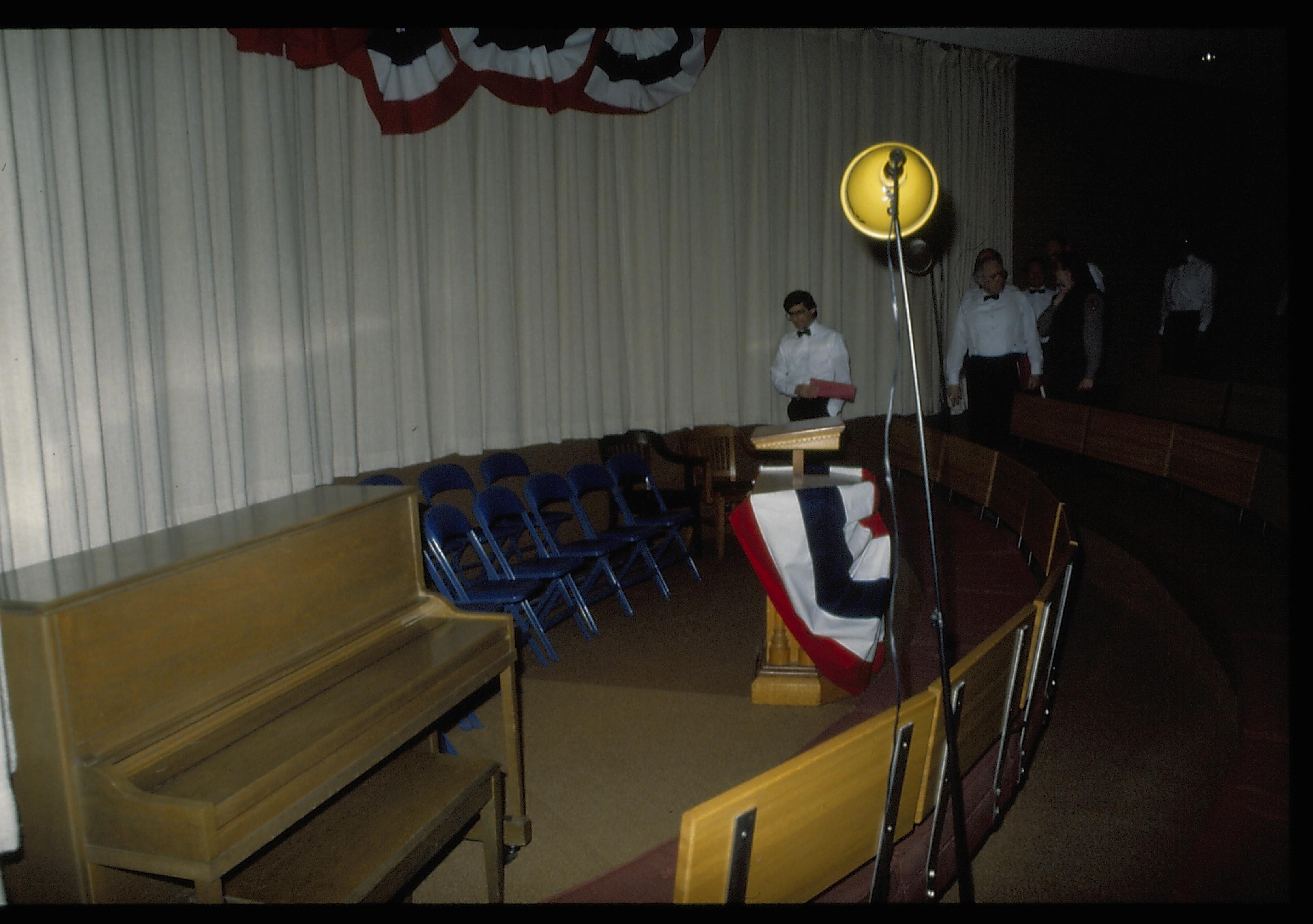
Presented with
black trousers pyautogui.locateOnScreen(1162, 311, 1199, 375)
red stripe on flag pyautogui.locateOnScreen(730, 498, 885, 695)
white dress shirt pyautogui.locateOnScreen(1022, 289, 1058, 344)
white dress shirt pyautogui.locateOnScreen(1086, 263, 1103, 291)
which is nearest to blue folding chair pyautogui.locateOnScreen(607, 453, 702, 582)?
Answer: red stripe on flag pyautogui.locateOnScreen(730, 498, 885, 695)

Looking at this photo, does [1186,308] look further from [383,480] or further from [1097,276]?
[383,480]

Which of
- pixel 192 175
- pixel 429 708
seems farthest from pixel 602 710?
pixel 192 175

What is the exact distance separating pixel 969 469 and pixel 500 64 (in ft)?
12.4

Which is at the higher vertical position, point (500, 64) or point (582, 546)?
point (500, 64)

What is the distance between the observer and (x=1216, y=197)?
35.8ft

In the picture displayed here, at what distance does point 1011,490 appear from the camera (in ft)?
15.6

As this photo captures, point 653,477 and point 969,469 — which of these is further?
point 653,477

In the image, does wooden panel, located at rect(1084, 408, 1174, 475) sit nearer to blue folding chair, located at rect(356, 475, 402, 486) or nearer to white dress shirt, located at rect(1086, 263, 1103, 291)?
white dress shirt, located at rect(1086, 263, 1103, 291)

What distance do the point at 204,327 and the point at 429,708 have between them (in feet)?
9.15

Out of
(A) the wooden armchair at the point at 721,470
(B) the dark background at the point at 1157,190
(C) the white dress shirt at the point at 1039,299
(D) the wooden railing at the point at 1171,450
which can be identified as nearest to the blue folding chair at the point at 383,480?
(A) the wooden armchair at the point at 721,470

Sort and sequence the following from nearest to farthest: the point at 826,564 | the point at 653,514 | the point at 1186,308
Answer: the point at 826,564 < the point at 653,514 < the point at 1186,308

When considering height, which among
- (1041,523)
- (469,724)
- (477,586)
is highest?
(1041,523)

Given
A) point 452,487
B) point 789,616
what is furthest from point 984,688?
point 452,487

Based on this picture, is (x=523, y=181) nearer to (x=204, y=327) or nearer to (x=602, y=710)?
(x=204, y=327)
